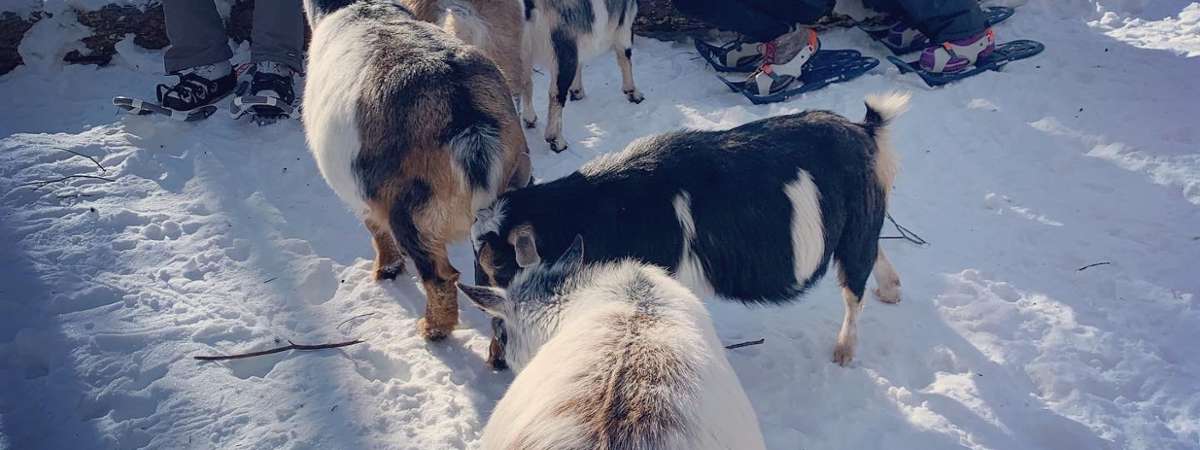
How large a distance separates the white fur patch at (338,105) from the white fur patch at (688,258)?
137 centimetres

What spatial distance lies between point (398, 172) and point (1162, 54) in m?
6.05

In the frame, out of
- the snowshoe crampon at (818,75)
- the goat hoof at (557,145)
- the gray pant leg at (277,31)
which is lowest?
the goat hoof at (557,145)

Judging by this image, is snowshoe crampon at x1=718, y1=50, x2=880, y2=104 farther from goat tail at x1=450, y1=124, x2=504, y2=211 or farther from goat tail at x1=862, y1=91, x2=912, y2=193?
goat tail at x1=450, y1=124, x2=504, y2=211

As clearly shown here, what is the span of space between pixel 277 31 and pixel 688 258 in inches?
154

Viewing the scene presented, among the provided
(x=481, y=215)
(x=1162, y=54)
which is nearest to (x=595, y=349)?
(x=481, y=215)

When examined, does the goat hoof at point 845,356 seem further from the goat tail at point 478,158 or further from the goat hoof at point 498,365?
the goat tail at point 478,158

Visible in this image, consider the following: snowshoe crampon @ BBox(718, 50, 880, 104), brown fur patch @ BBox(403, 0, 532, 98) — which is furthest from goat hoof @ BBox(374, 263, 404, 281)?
snowshoe crampon @ BBox(718, 50, 880, 104)

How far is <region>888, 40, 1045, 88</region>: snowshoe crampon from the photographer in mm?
5438

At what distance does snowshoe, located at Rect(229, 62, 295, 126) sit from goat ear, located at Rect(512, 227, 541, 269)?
3.12m

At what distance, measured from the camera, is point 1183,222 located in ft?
12.5

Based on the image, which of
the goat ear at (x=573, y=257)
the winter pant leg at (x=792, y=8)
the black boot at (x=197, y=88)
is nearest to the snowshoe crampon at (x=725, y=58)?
the winter pant leg at (x=792, y=8)

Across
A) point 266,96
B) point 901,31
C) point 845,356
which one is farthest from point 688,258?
point 901,31

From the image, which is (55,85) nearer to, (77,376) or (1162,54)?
(77,376)

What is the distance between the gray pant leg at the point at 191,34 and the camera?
487 cm
